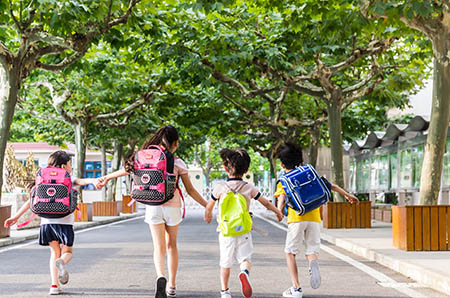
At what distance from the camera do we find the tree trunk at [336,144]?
1966 centimetres

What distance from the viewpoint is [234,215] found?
6.46 metres

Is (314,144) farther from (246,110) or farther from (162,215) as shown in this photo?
(162,215)

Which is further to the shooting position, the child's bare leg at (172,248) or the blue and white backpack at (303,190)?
the blue and white backpack at (303,190)

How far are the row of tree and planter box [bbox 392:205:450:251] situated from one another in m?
0.63

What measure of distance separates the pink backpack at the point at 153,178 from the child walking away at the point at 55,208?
28.3 inches

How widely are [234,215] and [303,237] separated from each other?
3.46 ft

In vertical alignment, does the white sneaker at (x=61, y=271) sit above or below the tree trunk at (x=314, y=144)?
below

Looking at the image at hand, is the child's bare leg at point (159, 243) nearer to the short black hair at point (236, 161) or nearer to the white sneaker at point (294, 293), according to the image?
the short black hair at point (236, 161)

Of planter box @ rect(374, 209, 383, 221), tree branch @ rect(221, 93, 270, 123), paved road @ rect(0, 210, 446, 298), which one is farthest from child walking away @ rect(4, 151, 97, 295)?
tree branch @ rect(221, 93, 270, 123)

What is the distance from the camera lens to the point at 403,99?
25594mm

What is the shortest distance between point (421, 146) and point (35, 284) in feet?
58.0

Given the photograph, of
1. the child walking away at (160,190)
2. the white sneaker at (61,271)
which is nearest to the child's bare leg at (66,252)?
the white sneaker at (61,271)

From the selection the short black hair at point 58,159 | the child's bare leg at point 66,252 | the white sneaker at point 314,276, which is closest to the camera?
the white sneaker at point 314,276

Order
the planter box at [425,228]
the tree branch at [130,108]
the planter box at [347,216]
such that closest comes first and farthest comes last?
the planter box at [425,228] → the planter box at [347,216] → the tree branch at [130,108]
